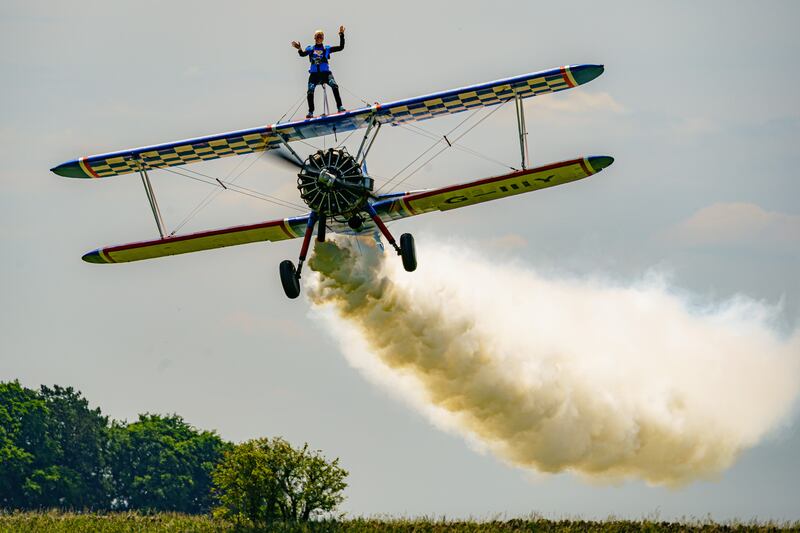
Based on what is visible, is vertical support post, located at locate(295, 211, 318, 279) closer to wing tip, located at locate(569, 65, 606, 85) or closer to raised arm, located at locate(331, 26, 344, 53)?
raised arm, located at locate(331, 26, 344, 53)

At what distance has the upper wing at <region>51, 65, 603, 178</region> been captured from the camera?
38875 millimetres

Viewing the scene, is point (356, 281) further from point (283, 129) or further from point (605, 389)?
point (605, 389)

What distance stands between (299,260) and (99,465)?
6401 cm

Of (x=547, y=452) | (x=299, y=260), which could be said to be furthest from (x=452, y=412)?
(x=299, y=260)

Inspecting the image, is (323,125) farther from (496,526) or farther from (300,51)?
(496,526)

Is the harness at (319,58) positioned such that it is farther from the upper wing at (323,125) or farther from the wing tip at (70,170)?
the wing tip at (70,170)

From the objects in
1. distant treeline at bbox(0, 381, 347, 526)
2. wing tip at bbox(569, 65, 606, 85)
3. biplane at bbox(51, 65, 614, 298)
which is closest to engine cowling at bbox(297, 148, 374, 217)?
biplane at bbox(51, 65, 614, 298)

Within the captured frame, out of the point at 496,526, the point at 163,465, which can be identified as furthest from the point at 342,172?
the point at 163,465

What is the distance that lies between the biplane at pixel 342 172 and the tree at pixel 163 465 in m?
55.3

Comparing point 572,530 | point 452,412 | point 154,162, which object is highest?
point 154,162

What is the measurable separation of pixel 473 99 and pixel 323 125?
4.20m

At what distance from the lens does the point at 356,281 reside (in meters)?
43.5

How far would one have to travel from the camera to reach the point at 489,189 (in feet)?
127

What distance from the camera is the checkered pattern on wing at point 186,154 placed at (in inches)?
1615
